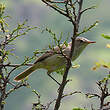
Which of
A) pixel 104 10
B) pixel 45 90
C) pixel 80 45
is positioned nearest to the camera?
pixel 80 45

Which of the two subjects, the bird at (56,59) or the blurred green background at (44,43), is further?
the blurred green background at (44,43)

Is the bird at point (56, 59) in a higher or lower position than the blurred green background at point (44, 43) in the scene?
higher

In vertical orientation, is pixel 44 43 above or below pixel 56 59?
below

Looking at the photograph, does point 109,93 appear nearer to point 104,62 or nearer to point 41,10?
point 104,62

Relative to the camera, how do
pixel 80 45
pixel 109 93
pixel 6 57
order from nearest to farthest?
pixel 109 93 → pixel 6 57 → pixel 80 45

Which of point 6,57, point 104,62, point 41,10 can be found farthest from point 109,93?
point 41,10

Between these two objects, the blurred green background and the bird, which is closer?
the bird

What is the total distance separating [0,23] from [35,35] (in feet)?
453

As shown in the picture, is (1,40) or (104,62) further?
(1,40)

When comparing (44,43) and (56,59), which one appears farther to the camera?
(44,43)

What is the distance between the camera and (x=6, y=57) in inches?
147

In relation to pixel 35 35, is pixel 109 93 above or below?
above

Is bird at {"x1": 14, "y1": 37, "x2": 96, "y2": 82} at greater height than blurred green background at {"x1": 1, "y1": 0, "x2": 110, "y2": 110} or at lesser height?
greater

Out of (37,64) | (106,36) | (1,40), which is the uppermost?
(106,36)
